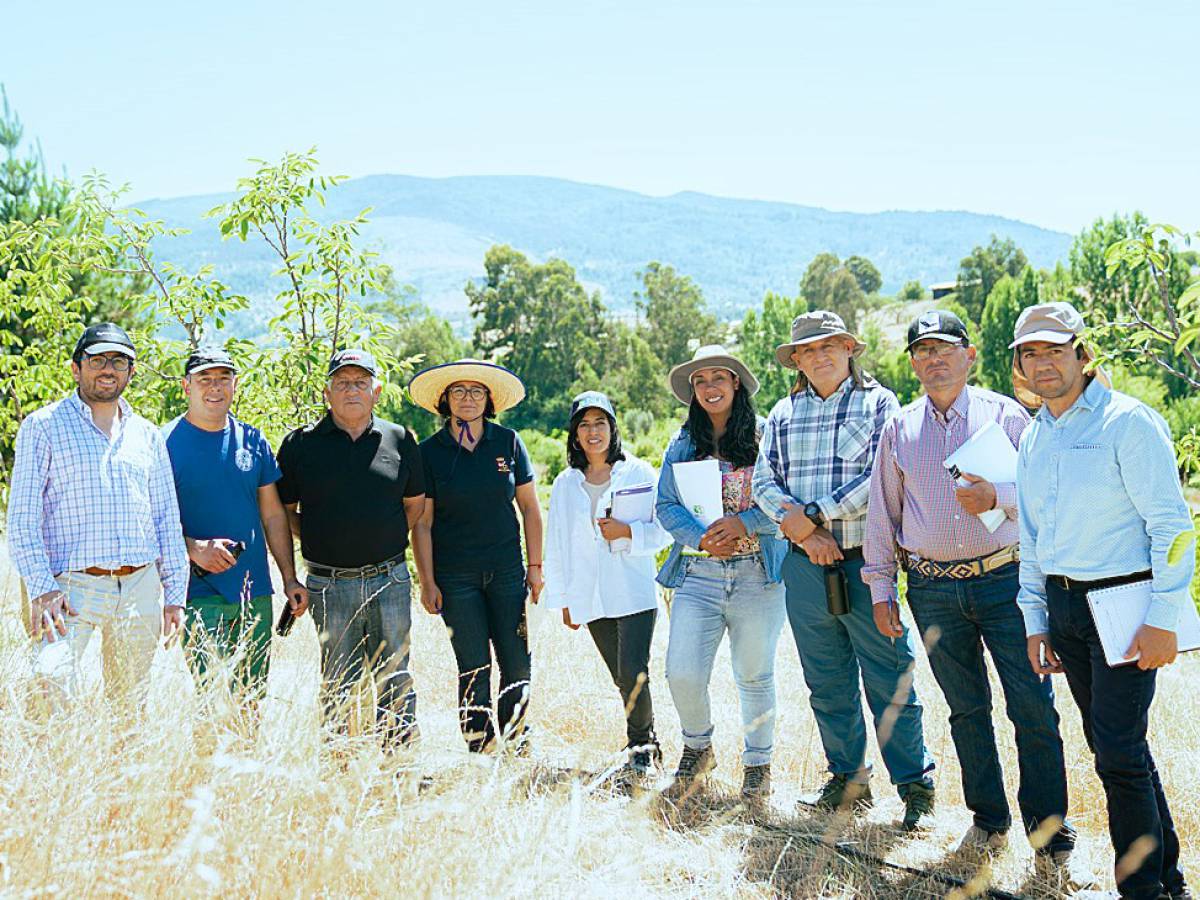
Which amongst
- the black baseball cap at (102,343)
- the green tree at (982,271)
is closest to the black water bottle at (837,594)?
the black baseball cap at (102,343)

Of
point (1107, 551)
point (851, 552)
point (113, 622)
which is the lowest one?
point (113, 622)

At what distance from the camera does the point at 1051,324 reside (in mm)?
3846

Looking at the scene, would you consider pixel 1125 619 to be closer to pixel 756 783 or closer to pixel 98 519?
pixel 756 783

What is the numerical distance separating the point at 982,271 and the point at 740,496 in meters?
74.0

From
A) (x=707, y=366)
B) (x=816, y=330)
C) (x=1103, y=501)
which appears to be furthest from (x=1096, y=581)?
(x=707, y=366)

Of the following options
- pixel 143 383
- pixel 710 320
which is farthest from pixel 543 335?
pixel 143 383

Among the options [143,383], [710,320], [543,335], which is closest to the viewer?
[143,383]

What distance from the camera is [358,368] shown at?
17.7 feet

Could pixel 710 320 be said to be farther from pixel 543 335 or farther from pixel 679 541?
pixel 679 541

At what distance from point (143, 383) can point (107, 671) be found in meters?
3.68

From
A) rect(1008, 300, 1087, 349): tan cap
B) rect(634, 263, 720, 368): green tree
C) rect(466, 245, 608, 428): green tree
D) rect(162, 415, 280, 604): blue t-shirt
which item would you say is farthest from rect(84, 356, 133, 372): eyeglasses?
rect(634, 263, 720, 368): green tree

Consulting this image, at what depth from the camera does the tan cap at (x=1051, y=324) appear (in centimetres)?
380

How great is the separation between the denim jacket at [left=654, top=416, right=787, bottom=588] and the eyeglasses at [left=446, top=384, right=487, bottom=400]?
3.37 ft

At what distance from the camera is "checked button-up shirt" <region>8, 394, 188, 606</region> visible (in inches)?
178
